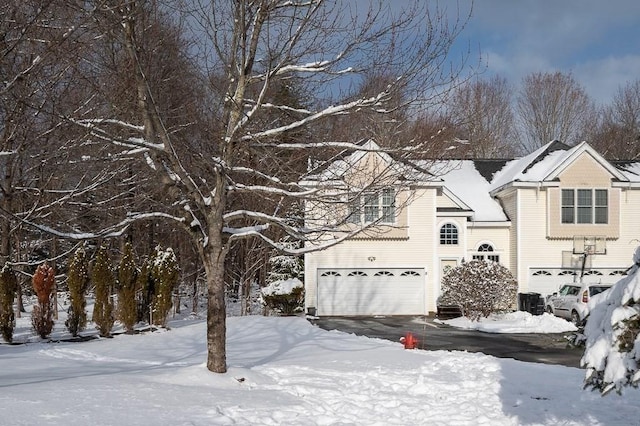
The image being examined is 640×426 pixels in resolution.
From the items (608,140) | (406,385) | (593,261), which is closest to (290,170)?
(406,385)

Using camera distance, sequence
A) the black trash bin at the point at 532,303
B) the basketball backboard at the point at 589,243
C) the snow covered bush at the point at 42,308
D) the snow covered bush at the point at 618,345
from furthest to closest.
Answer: the basketball backboard at the point at 589,243 < the black trash bin at the point at 532,303 < the snow covered bush at the point at 42,308 < the snow covered bush at the point at 618,345

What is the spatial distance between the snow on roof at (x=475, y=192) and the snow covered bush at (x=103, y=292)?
15.2 m

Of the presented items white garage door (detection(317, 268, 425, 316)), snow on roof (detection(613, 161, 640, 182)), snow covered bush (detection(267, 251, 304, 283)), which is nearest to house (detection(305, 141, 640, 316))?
white garage door (detection(317, 268, 425, 316))

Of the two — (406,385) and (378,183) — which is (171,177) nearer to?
(378,183)

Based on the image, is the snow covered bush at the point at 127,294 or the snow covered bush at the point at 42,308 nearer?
the snow covered bush at the point at 42,308

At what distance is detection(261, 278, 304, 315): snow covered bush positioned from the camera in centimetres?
2456

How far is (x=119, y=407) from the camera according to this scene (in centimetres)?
754

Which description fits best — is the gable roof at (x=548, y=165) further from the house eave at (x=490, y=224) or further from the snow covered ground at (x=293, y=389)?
the snow covered ground at (x=293, y=389)

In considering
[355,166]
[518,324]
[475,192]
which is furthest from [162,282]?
[475,192]

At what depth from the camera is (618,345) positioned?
5.10m

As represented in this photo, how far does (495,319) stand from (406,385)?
13.9m

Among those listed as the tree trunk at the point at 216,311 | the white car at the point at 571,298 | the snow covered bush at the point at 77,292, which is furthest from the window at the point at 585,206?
the tree trunk at the point at 216,311

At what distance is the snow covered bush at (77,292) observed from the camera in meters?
17.3

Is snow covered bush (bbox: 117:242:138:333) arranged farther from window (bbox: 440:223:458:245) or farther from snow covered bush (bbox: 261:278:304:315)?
window (bbox: 440:223:458:245)
